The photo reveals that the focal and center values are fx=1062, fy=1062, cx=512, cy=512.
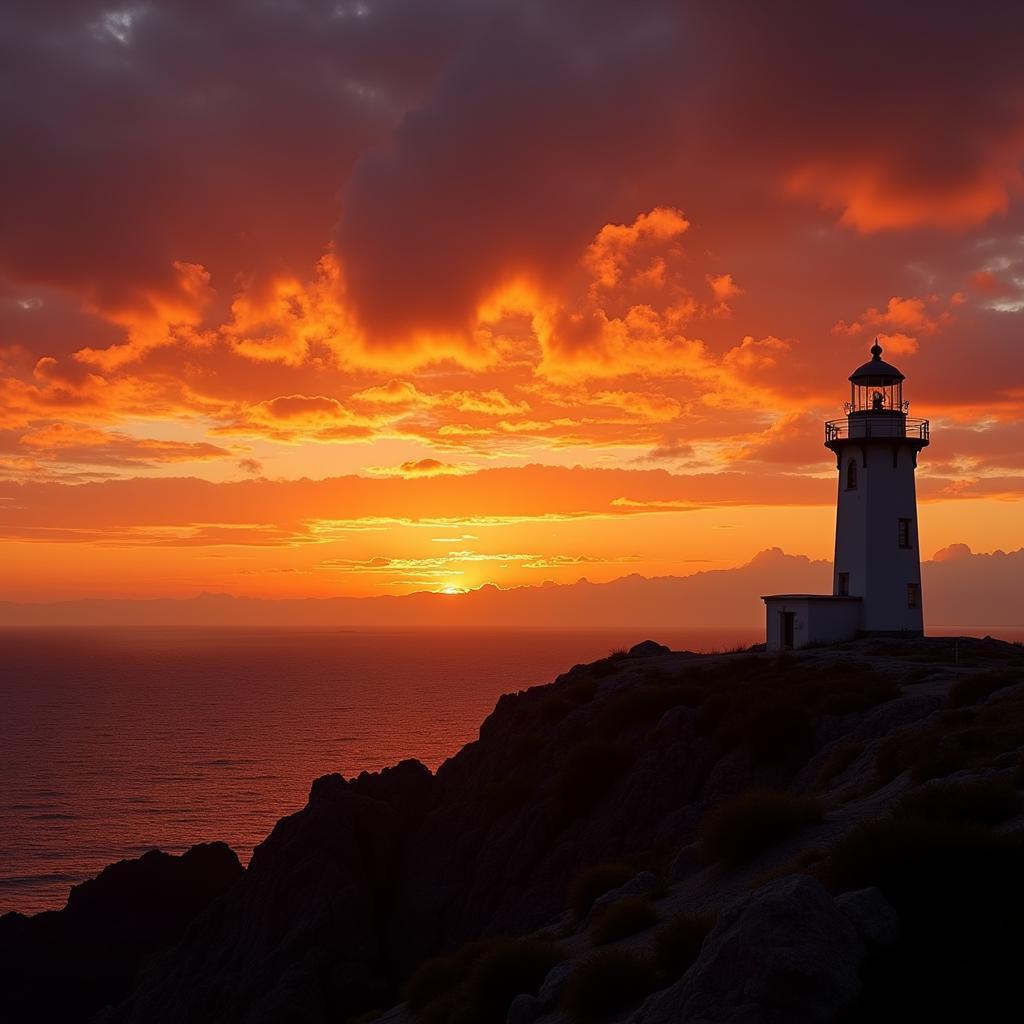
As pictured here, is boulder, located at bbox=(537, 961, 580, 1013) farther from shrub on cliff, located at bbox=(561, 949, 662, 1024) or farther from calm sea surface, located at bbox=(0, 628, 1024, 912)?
calm sea surface, located at bbox=(0, 628, 1024, 912)

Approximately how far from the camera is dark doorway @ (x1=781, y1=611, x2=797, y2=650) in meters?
52.5

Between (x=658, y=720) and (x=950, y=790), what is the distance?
64.8ft

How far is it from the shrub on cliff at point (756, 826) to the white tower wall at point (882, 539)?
37.7m

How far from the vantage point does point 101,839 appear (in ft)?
261

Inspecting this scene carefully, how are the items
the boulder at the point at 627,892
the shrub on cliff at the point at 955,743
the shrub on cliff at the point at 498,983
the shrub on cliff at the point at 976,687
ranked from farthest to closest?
the shrub on cliff at the point at 976,687 → the shrub on cliff at the point at 955,743 → the boulder at the point at 627,892 → the shrub on cliff at the point at 498,983

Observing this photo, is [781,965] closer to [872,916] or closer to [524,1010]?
[872,916]

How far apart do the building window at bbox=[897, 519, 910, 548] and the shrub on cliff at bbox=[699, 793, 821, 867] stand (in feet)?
128

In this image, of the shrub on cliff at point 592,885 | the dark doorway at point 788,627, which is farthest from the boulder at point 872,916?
the dark doorway at point 788,627

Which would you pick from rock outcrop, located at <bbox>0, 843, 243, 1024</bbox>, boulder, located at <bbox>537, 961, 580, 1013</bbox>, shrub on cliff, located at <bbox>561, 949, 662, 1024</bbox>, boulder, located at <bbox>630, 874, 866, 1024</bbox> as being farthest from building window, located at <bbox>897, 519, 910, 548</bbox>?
boulder, located at <bbox>630, 874, 866, 1024</bbox>

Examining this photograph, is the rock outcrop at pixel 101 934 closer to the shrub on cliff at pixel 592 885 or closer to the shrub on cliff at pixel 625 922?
the shrub on cliff at pixel 592 885

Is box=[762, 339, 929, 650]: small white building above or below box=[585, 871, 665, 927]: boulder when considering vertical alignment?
above

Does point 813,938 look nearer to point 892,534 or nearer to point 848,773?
point 848,773

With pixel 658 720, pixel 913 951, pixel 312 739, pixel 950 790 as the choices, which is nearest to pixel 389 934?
pixel 658 720

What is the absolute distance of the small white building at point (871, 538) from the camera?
172 ft
